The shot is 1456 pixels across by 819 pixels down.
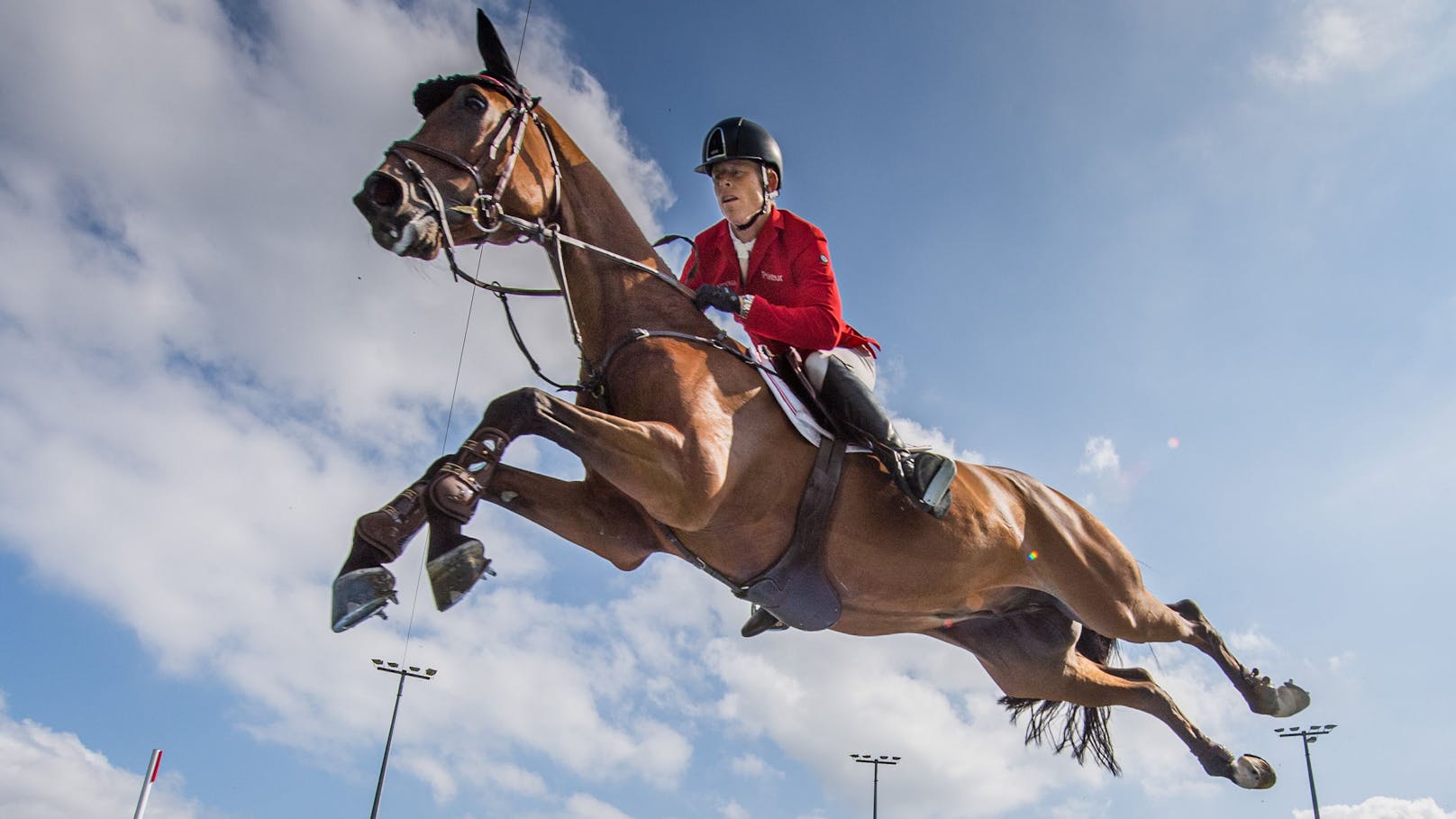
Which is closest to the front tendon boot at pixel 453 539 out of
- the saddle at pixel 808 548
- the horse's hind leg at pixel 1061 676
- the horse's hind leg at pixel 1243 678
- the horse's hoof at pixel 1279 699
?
the saddle at pixel 808 548

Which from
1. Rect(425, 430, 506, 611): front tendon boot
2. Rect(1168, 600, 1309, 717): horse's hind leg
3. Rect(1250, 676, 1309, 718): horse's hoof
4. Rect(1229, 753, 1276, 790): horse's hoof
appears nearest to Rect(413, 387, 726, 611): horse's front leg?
Rect(425, 430, 506, 611): front tendon boot

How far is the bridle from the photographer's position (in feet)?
15.6

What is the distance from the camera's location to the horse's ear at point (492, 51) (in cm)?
550

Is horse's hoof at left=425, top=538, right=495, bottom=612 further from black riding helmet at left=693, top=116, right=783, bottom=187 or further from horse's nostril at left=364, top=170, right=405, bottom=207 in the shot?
black riding helmet at left=693, top=116, right=783, bottom=187

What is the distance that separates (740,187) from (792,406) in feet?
4.23

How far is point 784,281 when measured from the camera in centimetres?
549

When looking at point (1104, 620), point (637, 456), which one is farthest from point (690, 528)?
point (1104, 620)

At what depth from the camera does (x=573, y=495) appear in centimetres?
509

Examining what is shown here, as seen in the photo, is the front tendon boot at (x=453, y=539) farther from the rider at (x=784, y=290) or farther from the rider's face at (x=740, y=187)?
the rider's face at (x=740, y=187)

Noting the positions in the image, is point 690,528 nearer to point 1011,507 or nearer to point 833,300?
point 833,300

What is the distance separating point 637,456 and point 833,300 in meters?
1.56

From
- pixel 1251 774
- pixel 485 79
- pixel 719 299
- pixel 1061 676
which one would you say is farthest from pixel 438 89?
pixel 1251 774

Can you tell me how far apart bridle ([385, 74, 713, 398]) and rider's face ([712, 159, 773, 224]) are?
59 cm

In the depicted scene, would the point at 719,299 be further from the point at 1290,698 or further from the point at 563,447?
the point at 1290,698
